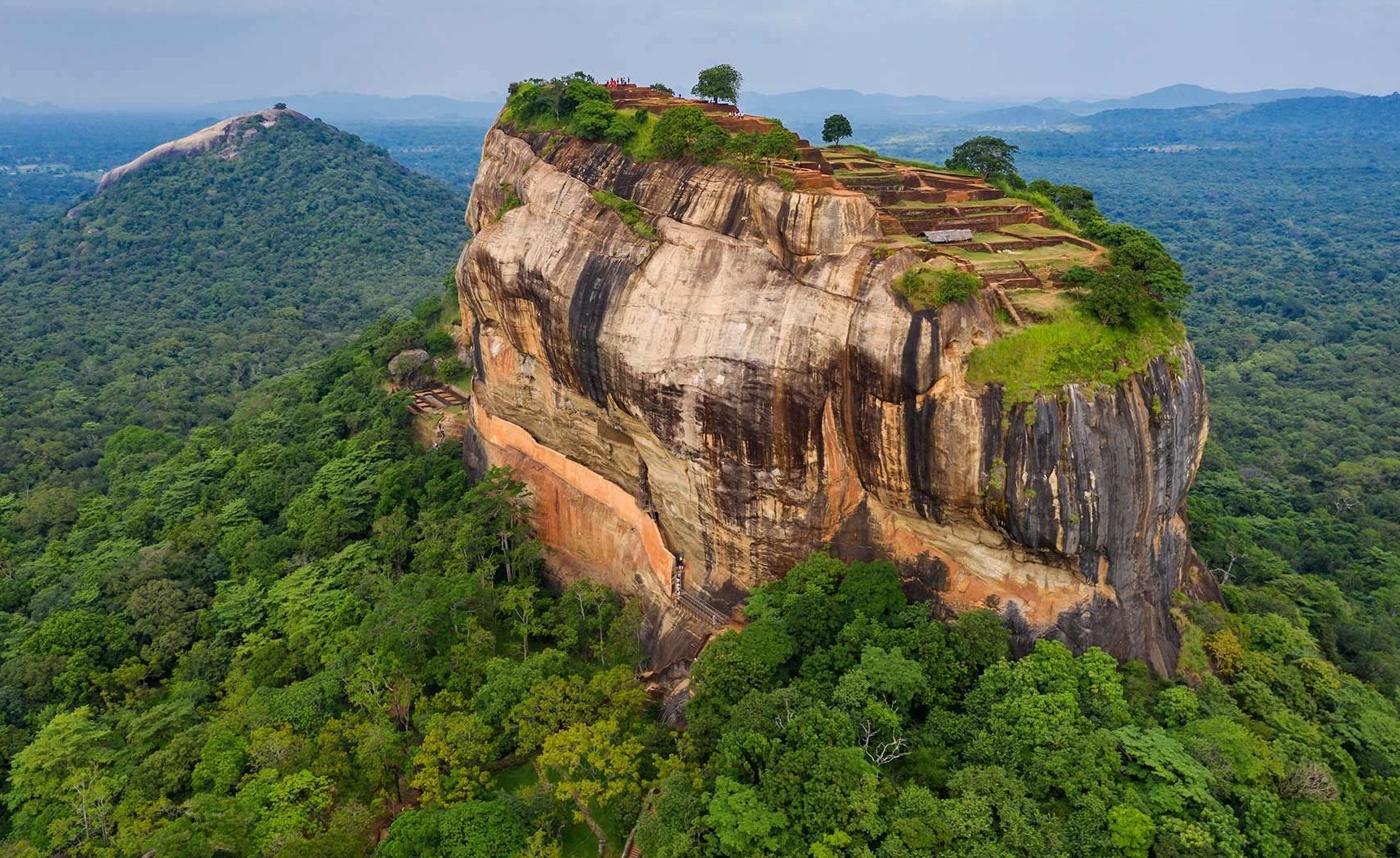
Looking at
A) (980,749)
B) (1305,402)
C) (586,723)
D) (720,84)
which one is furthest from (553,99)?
(1305,402)

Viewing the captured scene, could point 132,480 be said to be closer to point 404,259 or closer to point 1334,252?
point 404,259

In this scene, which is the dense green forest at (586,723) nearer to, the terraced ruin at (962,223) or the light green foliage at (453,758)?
the light green foliage at (453,758)

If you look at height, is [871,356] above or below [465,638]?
above

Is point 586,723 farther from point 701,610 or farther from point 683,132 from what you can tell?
point 683,132

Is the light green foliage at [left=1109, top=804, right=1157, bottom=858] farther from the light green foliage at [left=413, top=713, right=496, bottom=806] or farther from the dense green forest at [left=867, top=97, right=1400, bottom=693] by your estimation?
the dense green forest at [left=867, top=97, right=1400, bottom=693]

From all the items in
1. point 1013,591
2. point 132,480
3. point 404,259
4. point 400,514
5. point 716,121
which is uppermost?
point 716,121

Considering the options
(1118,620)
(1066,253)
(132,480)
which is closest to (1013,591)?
(1118,620)
